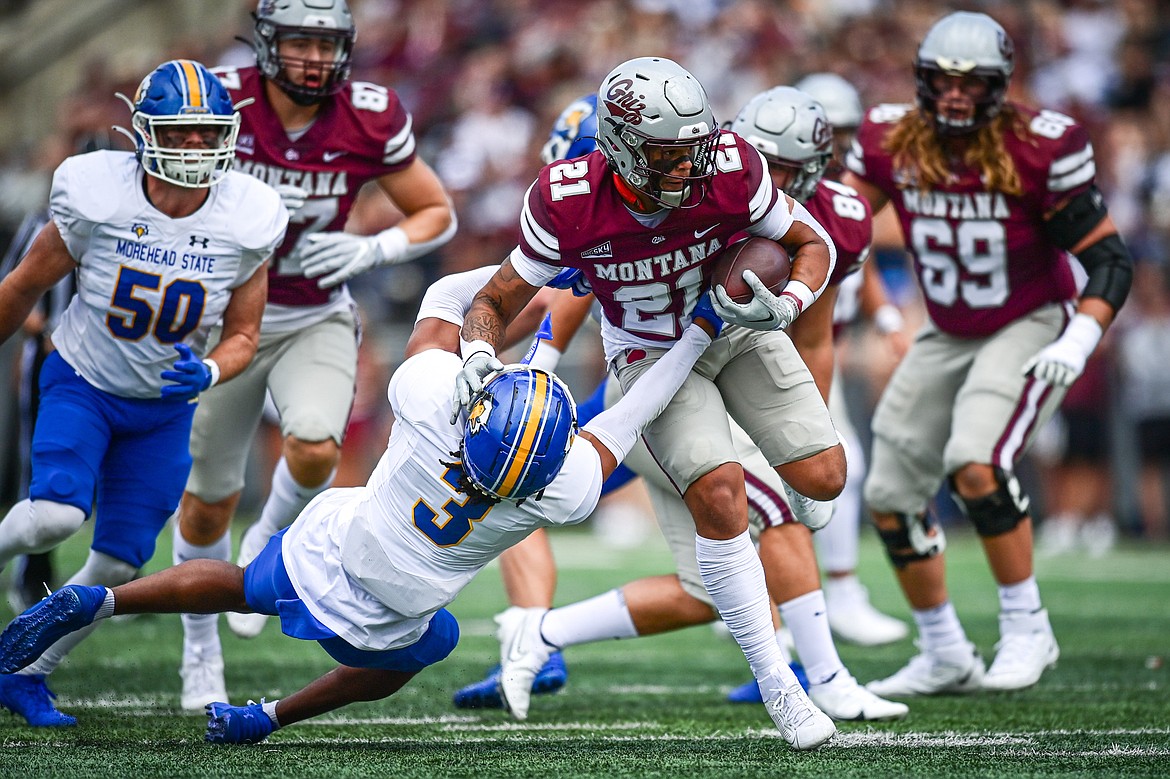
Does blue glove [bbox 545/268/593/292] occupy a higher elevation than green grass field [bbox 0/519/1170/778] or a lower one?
higher

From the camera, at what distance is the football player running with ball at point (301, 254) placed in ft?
15.2

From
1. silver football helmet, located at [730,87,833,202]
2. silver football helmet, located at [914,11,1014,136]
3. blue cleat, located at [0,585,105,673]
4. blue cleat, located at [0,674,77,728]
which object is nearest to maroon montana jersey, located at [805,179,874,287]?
silver football helmet, located at [730,87,833,202]

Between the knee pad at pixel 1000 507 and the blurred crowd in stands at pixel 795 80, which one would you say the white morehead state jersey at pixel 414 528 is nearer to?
the knee pad at pixel 1000 507

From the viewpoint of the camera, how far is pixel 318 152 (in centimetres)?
477

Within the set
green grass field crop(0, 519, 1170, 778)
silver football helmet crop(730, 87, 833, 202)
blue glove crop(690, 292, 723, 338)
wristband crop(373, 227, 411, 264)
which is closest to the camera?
green grass field crop(0, 519, 1170, 778)

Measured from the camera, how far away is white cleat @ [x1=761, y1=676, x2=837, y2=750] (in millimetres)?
3523

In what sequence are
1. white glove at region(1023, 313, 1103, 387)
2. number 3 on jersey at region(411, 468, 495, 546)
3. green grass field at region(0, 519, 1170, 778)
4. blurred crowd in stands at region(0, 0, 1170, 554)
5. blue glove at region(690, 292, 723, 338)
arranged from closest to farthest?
number 3 on jersey at region(411, 468, 495, 546), green grass field at region(0, 519, 1170, 778), blue glove at region(690, 292, 723, 338), white glove at region(1023, 313, 1103, 387), blurred crowd in stands at region(0, 0, 1170, 554)

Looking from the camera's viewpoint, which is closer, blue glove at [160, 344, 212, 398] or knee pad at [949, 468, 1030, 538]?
blue glove at [160, 344, 212, 398]

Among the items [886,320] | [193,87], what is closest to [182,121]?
[193,87]

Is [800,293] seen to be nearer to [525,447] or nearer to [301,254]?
[525,447]

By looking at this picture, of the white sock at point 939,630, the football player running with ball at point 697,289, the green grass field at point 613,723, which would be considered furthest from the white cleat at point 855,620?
the football player running with ball at point 697,289

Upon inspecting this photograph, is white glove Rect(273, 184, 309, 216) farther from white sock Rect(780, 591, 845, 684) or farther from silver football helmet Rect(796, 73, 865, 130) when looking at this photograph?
silver football helmet Rect(796, 73, 865, 130)

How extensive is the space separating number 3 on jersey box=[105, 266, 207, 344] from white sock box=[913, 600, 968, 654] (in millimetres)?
2446

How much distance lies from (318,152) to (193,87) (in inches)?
29.4
